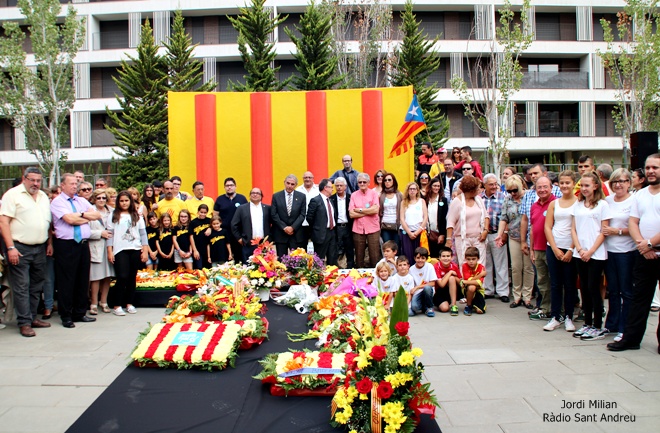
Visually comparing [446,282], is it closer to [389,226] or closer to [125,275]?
[389,226]

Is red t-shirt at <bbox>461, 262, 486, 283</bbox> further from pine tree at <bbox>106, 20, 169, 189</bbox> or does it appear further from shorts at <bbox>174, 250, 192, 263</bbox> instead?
pine tree at <bbox>106, 20, 169, 189</bbox>

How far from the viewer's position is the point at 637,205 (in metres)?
5.27

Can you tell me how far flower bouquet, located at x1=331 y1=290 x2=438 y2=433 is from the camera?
302 cm

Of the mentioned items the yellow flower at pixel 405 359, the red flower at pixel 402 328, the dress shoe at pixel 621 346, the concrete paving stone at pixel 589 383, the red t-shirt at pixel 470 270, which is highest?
the red flower at pixel 402 328

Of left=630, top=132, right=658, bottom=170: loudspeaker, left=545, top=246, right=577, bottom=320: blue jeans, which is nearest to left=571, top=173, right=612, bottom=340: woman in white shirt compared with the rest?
left=545, top=246, right=577, bottom=320: blue jeans

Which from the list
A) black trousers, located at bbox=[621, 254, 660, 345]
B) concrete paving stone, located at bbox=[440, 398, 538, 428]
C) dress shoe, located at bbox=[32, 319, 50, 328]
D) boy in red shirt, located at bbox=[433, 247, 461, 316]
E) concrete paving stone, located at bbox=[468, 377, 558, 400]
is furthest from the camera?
boy in red shirt, located at bbox=[433, 247, 461, 316]

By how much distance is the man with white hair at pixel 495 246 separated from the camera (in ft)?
26.0

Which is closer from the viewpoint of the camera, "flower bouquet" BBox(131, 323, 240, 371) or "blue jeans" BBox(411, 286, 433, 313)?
"flower bouquet" BBox(131, 323, 240, 371)

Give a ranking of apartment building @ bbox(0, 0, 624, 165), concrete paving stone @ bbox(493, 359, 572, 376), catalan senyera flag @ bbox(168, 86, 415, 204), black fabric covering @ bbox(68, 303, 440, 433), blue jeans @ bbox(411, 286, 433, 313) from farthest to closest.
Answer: apartment building @ bbox(0, 0, 624, 165) < catalan senyera flag @ bbox(168, 86, 415, 204) < blue jeans @ bbox(411, 286, 433, 313) < concrete paving stone @ bbox(493, 359, 572, 376) < black fabric covering @ bbox(68, 303, 440, 433)

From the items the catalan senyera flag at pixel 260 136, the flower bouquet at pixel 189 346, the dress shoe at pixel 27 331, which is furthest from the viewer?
the catalan senyera flag at pixel 260 136

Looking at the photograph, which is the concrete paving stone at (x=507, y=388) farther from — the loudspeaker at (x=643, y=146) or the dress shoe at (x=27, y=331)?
the dress shoe at (x=27, y=331)

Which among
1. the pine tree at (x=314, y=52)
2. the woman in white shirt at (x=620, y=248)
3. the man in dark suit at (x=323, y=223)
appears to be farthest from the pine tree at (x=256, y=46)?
the woman in white shirt at (x=620, y=248)

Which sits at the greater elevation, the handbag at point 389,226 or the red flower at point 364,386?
the handbag at point 389,226

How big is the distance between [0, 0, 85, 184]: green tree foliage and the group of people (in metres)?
14.2
